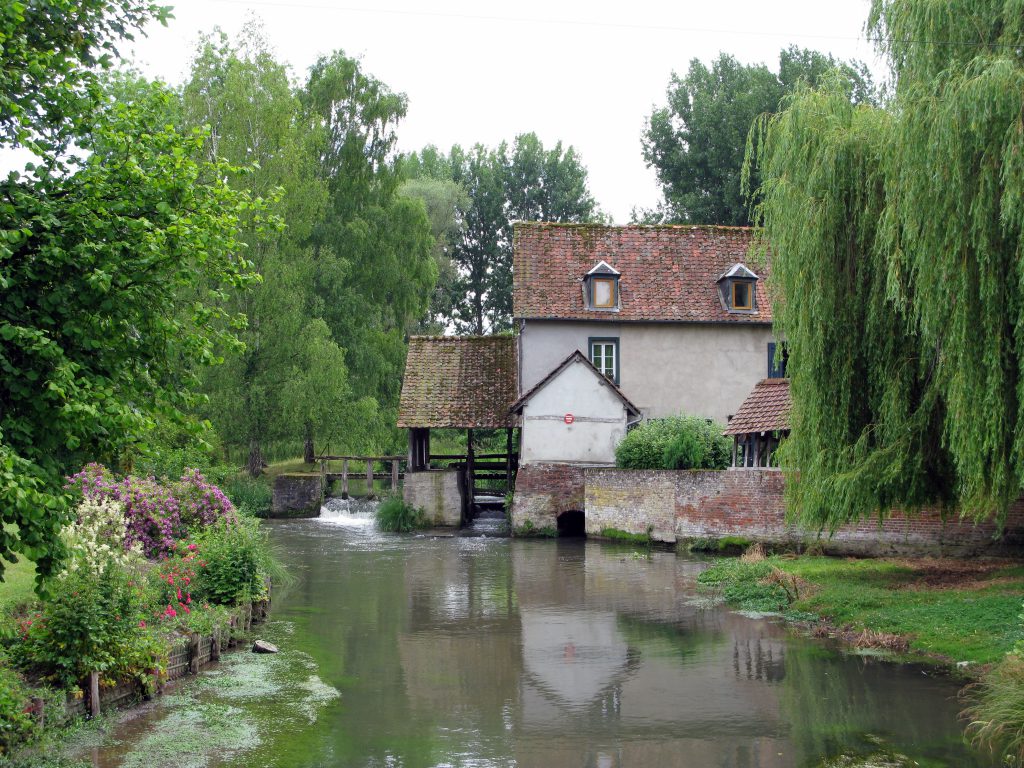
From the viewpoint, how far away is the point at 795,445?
17656mm

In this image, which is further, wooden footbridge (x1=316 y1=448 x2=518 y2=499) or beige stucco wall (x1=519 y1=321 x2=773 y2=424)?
wooden footbridge (x1=316 y1=448 x2=518 y2=499)

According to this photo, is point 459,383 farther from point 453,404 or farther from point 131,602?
point 131,602

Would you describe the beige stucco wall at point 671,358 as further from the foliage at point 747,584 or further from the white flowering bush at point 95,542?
the white flowering bush at point 95,542

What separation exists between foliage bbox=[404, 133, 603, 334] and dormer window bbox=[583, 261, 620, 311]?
93.7ft

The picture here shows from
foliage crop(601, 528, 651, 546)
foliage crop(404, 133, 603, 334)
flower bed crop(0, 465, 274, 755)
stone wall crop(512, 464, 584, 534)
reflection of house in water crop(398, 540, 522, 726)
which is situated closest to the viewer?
flower bed crop(0, 465, 274, 755)

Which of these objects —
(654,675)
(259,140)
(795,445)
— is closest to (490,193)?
(259,140)

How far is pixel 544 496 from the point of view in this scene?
31781 mm

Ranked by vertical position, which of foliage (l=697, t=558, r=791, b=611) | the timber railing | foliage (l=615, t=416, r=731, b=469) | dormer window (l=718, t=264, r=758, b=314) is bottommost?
foliage (l=697, t=558, r=791, b=611)

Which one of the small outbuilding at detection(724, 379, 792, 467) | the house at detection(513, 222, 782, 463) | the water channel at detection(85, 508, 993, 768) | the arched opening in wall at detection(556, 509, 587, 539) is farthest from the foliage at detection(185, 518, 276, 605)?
the house at detection(513, 222, 782, 463)

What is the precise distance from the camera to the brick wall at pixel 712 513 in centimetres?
2062

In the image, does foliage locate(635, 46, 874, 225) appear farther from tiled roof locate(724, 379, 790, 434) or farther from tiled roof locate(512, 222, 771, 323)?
tiled roof locate(724, 379, 790, 434)

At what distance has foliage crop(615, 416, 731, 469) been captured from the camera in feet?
93.5

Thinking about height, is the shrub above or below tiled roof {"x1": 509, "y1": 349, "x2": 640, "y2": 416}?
below

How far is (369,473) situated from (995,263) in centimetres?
3141
